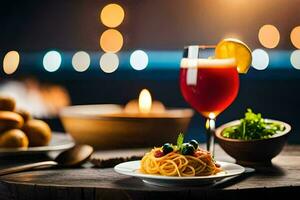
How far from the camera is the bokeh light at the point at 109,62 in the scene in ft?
53.6

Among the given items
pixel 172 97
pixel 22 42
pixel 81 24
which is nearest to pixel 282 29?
pixel 81 24

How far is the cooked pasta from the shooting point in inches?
53.3

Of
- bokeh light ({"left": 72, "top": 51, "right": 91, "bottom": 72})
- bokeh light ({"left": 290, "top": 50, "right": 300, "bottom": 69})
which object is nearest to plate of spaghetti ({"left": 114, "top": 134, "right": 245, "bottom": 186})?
bokeh light ({"left": 72, "top": 51, "right": 91, "bottom": 72})

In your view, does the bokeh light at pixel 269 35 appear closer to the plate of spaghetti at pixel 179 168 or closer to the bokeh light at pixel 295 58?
the bokeh light at pixel 295 58

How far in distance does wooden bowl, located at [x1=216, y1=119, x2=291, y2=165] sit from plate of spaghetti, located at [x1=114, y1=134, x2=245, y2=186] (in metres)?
0.15

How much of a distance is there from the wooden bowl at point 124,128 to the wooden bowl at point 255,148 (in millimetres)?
264

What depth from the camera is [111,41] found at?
675 inches

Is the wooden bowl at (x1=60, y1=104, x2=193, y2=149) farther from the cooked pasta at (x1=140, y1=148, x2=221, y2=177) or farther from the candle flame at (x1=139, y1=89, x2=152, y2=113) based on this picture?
the cooked pasta at (x1=140, y1=148, x2=221, y2=177)

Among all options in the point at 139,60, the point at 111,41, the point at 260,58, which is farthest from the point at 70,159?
the point at 260,58

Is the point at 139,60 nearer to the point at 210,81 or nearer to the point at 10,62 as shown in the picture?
the point at 10,62

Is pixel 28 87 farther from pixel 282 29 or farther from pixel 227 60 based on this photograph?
pixel 227 60

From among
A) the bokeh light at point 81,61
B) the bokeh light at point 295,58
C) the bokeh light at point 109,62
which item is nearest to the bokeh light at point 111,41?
the bokeh light at point 109,62

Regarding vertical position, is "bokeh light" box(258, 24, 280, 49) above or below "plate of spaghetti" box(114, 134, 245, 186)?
below

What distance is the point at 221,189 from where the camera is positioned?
127 cm
